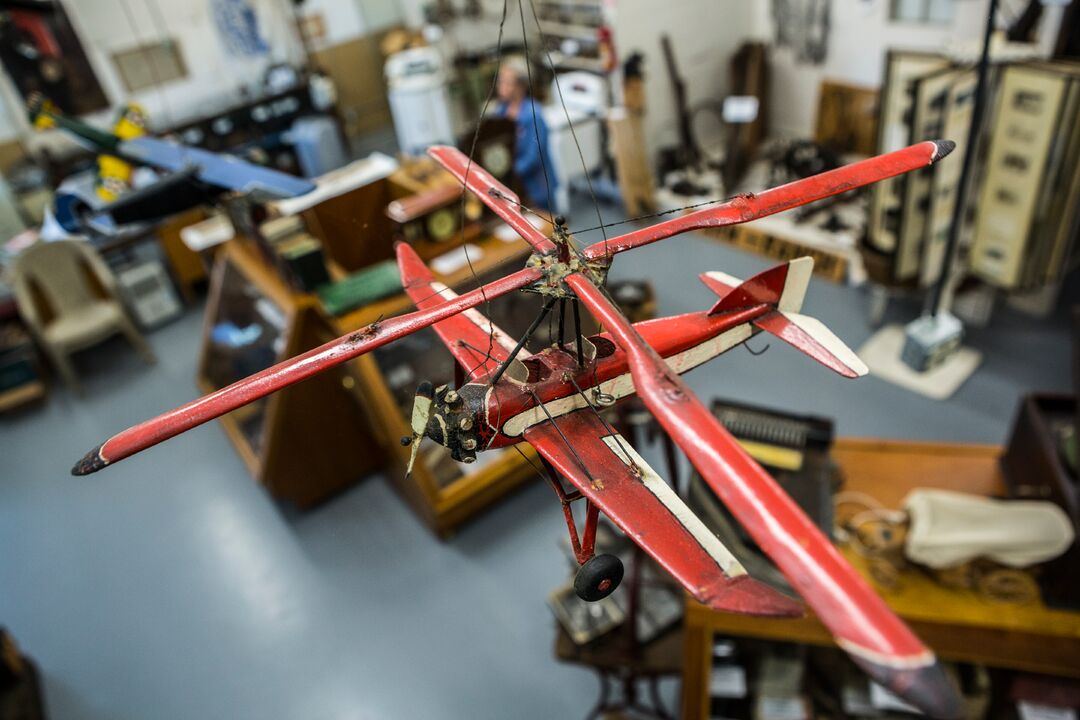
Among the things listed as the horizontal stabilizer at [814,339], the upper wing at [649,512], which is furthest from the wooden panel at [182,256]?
the horizontal stabilizer at [814,339]

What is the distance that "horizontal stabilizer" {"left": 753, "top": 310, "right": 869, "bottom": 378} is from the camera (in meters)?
1.36

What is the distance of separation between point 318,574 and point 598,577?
422 cm

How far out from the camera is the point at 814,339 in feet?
4.72

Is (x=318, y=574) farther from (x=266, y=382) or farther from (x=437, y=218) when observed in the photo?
(x=266, y=382)

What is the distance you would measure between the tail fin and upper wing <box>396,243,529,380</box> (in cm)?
50

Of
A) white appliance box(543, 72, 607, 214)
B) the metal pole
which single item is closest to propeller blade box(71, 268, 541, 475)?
the metal pole

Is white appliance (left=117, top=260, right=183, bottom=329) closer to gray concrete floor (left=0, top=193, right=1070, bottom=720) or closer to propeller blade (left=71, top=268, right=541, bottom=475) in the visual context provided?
gray concrete floor (left=0, top=193, right=1070, bottom=720)

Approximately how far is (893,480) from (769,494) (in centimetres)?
336

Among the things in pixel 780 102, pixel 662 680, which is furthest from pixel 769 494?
pixel 780 102

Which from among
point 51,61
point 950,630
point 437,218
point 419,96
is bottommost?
point 950,630

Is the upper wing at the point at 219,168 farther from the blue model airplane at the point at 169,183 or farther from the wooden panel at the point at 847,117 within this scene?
the wooden panel at the point at 847,117

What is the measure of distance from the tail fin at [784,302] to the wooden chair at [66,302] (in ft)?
23.9

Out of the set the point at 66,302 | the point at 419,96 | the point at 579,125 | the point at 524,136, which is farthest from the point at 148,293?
the point at 579,125

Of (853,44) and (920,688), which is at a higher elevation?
(920,688)
